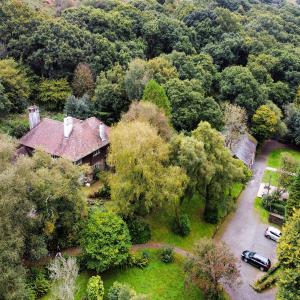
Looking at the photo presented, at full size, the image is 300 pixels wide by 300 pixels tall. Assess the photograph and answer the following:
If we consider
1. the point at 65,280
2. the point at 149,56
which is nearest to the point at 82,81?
the point at 149,56

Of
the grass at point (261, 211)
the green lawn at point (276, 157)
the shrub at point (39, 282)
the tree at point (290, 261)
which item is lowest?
the green lawn at point (276, 157)

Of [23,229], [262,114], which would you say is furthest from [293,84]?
[23,229]

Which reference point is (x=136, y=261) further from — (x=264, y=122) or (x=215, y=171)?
(x=264, y=122)

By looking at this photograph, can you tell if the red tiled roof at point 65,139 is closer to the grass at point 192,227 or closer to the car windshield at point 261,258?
the grass at point 192,227

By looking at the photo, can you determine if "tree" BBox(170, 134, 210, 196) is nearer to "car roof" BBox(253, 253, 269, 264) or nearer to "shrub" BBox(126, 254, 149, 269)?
"shrub" BBox(126, 254, 149, 269)

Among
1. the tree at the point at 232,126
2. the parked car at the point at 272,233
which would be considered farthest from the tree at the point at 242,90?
the parked car at the point at 272,233
